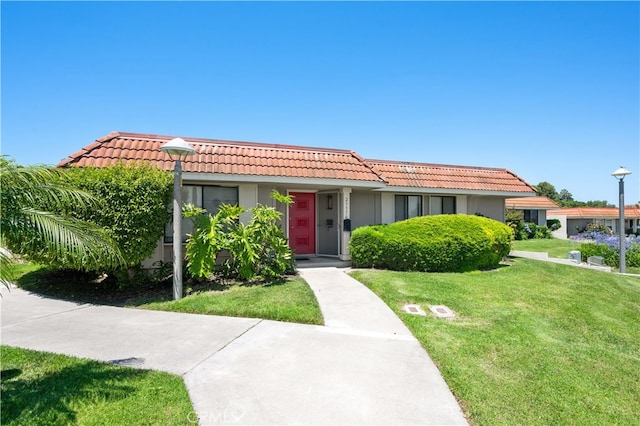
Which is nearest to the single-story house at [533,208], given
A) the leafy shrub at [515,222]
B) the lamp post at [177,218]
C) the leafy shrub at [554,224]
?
the leafy shrub at [554,224]

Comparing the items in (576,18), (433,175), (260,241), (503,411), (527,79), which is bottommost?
(503,411)

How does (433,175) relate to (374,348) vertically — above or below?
above

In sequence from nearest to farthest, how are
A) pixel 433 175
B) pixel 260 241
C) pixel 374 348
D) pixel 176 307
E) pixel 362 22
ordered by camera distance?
pixel 374 348 < pixel 176 307 < pixel 260 241 < pixel 362 22 < pixel 433 175

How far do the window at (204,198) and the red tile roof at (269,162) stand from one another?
82 centimetres

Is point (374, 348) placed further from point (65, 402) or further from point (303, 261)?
point (303, 261)

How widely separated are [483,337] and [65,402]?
18.0 feet

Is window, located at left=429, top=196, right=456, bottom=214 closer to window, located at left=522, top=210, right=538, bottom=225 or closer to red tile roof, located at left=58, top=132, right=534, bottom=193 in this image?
red tile roof, located at left=58, top=132, right=534, bottom=193

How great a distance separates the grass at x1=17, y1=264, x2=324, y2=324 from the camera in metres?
6.38

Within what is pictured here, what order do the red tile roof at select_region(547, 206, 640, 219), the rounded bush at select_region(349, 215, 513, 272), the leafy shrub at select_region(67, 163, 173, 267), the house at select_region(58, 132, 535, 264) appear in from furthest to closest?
the red tile roof at select_region(547, 206, 640, 219) → the rounded bush at select_region(349, 215, 513, 272) → the house at select_region(58, 132, 535, 264) → the leafy shrub at select_region(67, 163, 173, 267)

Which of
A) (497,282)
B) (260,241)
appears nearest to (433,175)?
(497,282)

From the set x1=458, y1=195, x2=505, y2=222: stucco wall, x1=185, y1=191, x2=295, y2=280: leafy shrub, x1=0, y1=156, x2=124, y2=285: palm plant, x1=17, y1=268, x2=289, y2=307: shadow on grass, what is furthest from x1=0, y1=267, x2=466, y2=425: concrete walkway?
x1=458, y1=195, x2=505, y2=222: stucco wall

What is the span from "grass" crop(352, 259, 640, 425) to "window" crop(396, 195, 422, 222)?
4426mm

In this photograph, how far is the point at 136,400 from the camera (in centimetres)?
331

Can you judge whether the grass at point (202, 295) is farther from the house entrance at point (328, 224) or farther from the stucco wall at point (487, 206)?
the stucco wall at point (487, 206)
